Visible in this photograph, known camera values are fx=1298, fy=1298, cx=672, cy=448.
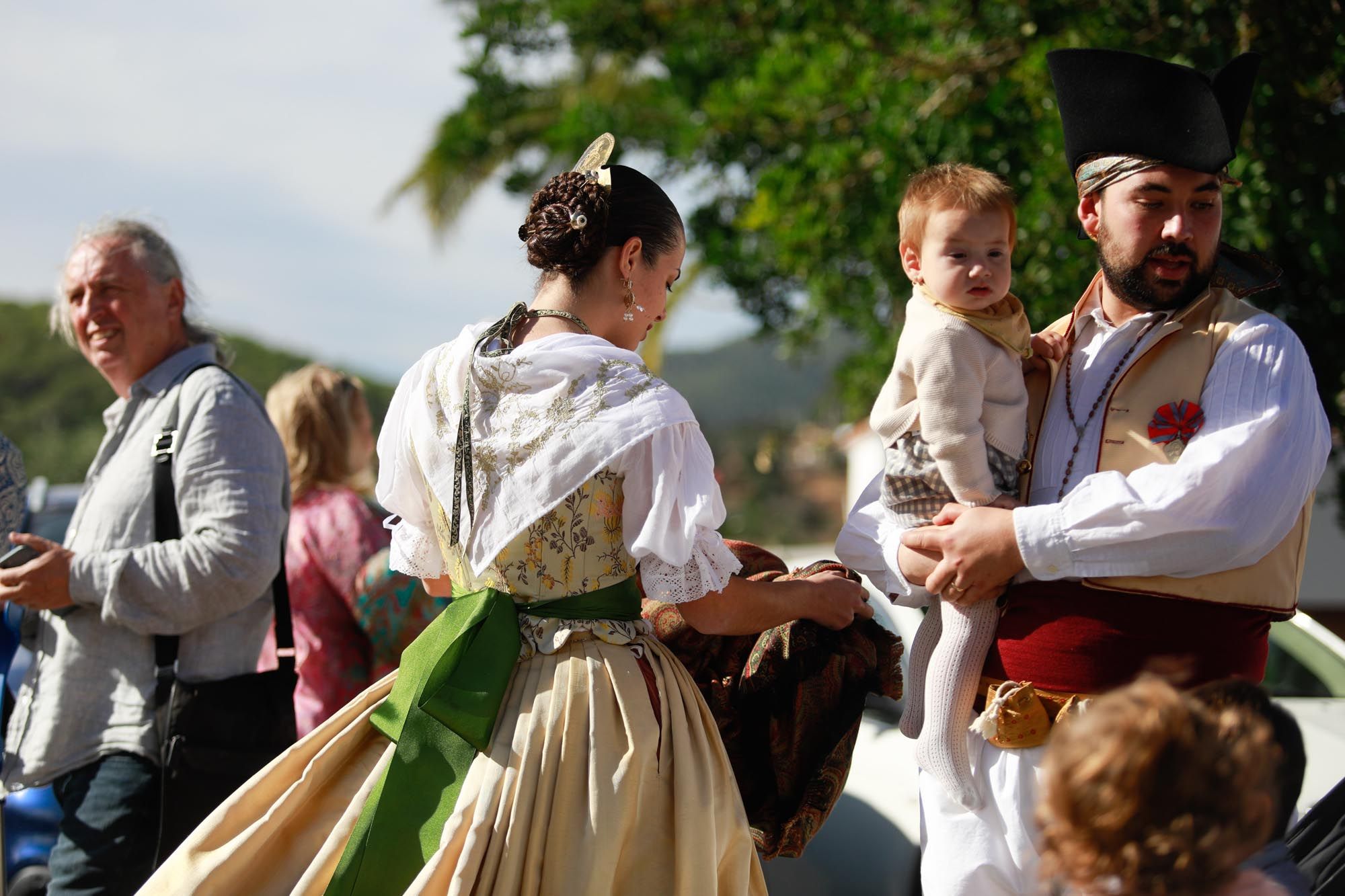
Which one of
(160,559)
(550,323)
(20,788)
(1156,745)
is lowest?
(20,788)

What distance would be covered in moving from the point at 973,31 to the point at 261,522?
3956 mm

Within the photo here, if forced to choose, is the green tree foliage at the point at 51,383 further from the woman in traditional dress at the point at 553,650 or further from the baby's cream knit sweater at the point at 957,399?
the baby's cream knit sweater at the point at 957,399

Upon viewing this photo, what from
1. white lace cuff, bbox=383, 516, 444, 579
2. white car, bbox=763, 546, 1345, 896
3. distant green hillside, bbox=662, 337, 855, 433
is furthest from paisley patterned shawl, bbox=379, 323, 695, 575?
distant green hillside, bbox=662, 337, 855, 433

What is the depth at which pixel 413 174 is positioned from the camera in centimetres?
1547

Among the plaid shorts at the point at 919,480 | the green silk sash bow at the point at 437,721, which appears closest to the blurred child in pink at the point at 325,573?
the green silk sash bow at the point at 437,721

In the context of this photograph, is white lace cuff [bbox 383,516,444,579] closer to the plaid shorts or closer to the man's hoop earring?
the man's hoop earring

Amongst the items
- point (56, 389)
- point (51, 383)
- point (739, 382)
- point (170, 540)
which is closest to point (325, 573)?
point (170, 540)

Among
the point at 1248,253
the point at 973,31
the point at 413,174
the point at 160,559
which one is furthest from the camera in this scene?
the point at 413,174

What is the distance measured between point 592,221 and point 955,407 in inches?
29.7

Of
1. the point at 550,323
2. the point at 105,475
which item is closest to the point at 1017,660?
the point at 550,323

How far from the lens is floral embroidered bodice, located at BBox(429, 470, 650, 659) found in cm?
232

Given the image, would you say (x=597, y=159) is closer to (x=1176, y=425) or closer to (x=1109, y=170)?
(x=1109, y=170)

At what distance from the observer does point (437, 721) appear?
2332 millimetres

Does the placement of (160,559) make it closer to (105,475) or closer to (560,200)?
(105,475)
